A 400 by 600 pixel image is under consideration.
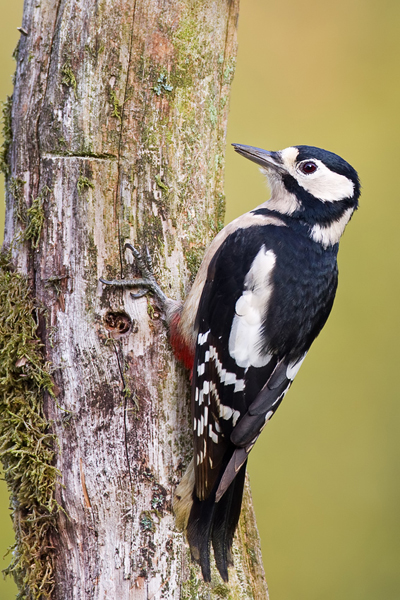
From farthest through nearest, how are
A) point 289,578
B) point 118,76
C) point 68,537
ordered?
point 289,578
point 118,76
point 68,537

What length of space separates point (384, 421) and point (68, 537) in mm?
3255

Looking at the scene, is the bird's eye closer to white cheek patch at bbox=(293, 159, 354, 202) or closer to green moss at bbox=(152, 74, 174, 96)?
white cheek patch at bbox=(293, 159, 354, 202)

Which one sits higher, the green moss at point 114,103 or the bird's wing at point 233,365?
the green moss at point 114,103

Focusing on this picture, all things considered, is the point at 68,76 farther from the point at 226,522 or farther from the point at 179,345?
the point at 226,522

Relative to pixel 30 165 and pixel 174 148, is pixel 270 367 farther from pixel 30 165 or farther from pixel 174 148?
pixel 30 165

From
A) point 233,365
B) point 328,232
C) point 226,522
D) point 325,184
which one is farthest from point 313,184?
point 226,522

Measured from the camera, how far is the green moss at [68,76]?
7.65ft

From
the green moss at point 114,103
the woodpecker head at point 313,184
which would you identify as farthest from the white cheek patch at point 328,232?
the green moss at point 114,103

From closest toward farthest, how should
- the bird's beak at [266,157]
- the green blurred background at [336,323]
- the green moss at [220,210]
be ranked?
1. the green moss at [220,210]
2. the bird's beak at [266,157]
3. the green blurred background at [336,323]

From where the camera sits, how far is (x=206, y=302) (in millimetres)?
2482

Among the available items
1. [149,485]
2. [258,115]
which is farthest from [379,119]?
[149,485]

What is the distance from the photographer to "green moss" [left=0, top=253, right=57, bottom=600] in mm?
2248

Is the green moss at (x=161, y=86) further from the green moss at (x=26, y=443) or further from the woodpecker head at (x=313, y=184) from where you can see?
the green moss at (x=26, y=443)

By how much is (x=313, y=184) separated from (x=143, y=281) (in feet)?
3.04
